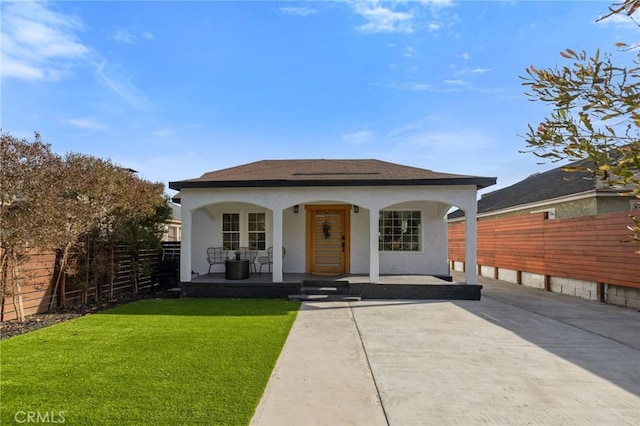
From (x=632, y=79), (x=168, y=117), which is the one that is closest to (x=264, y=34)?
(x=168, y=117)

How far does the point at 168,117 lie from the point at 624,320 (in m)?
14.5

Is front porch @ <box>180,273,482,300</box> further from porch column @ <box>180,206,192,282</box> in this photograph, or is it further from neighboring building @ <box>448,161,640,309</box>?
neighboring building @ <box>448,161,640,309</box>

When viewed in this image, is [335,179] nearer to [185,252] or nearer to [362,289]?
[362,289]

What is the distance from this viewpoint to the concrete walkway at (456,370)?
10.7 ft

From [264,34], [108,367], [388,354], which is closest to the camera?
[108,367]

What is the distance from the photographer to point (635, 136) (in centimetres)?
147

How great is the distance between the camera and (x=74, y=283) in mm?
8141

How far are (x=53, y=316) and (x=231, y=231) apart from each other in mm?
5334

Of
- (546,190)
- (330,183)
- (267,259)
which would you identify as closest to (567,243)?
(546,190)

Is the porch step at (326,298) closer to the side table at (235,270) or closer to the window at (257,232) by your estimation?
the side table at (235,270)

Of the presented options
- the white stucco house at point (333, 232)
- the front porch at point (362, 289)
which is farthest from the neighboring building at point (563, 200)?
the white stucco house at point (333, 232)

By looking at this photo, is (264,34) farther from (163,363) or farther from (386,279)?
(163,363)

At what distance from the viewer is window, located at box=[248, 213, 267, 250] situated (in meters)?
11.5

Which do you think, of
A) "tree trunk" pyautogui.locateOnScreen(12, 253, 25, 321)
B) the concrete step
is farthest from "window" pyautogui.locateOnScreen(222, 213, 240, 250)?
"tree trunk" pyautogui.locateOnScreen(12, 253, 25, 321)
